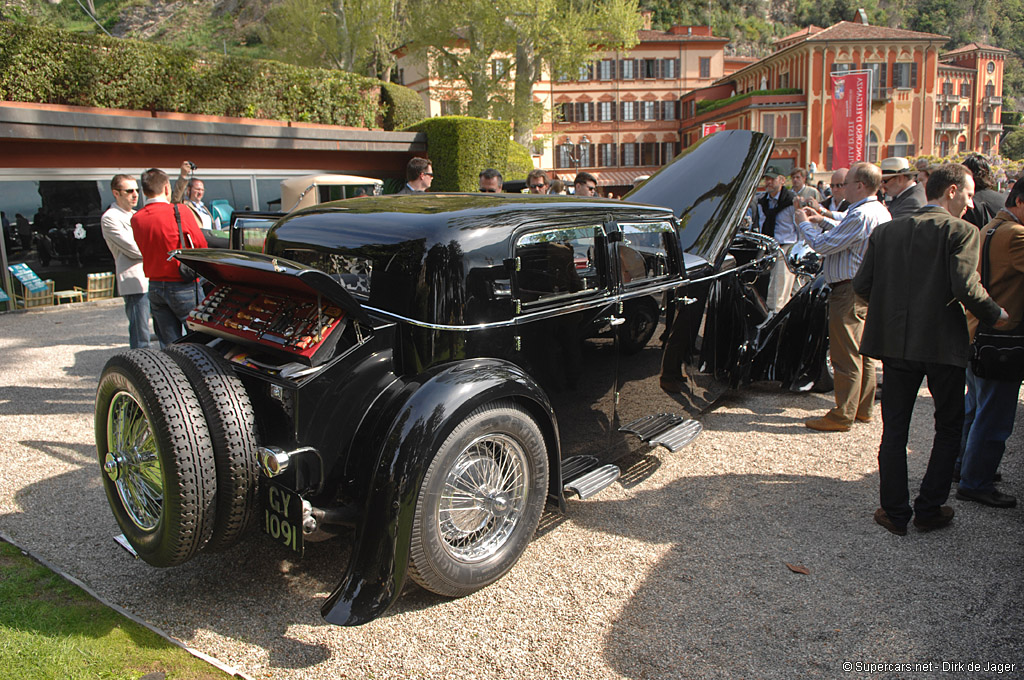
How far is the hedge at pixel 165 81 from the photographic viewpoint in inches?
496

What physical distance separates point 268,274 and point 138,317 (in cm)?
438

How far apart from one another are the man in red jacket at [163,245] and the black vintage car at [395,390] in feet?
7.44

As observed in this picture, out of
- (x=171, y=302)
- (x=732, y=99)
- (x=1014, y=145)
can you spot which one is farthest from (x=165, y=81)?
(x=1014, y=145)

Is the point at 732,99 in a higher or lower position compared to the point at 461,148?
higher

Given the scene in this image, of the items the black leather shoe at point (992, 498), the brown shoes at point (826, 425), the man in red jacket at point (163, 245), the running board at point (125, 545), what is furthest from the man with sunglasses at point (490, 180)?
the black leather shoe at point (992, 498)

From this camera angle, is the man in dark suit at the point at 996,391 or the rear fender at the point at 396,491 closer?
the rear fender at the point at 396,491

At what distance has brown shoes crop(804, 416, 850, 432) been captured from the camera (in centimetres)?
534

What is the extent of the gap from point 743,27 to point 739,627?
309 ft

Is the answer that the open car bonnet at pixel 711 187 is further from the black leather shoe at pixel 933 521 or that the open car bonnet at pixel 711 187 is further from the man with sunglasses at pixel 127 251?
the man with sunglasses at pixel 127 251

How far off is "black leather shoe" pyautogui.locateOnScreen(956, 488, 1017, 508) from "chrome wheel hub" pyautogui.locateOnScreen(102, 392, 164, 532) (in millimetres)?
4536

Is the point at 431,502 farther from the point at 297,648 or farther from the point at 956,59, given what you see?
the point at 956,59

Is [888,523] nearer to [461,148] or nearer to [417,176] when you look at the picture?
[417,176]

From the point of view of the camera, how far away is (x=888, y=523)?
12.4 feet

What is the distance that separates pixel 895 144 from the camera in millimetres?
54656
